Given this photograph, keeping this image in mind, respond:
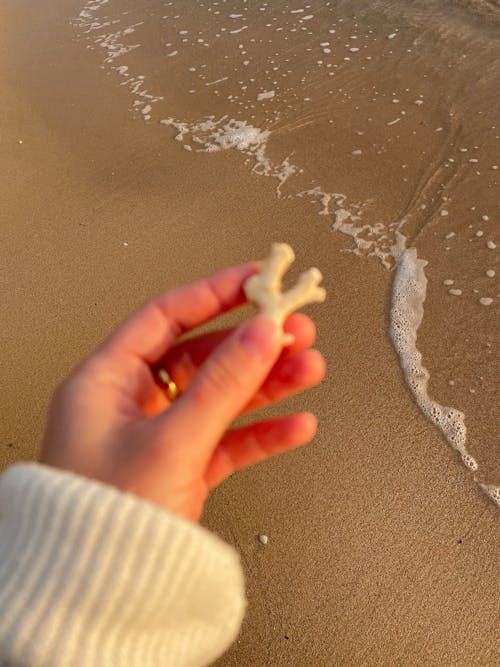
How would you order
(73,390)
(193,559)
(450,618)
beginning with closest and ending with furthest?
(193,559) → (73,390) → (450,618)

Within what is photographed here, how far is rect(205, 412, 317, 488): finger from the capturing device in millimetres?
1772

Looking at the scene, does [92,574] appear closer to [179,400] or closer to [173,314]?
[179,400]

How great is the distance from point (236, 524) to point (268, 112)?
153 inches

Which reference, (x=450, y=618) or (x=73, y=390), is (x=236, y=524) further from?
(x=73, y=390)

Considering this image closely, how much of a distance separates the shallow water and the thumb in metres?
1.76

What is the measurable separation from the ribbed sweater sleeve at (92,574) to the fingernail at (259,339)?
0.40 meters

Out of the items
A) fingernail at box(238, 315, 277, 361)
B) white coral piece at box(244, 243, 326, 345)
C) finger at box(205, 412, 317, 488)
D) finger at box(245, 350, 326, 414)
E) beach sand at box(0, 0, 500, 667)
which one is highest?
fingernail at box(238, 315, 277, 361)

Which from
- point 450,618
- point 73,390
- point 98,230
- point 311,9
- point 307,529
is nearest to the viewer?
point 73,390

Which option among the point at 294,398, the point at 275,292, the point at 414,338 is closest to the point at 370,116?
the point at 414,338

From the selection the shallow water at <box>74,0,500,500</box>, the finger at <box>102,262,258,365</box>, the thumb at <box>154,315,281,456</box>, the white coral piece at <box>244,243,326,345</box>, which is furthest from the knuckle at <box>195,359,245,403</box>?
the shallow water at <box>74,0,500,500</box>

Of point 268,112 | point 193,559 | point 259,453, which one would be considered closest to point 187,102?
point 268,112

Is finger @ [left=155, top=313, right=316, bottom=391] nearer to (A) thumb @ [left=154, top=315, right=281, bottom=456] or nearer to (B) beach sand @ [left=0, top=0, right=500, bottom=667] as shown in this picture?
(A) thumb @ [left=154, top=315, right=281, bottom=456]

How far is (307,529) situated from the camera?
8.59 ft

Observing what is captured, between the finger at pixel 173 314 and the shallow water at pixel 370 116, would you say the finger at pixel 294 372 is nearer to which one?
the finger at pixel 173 314
